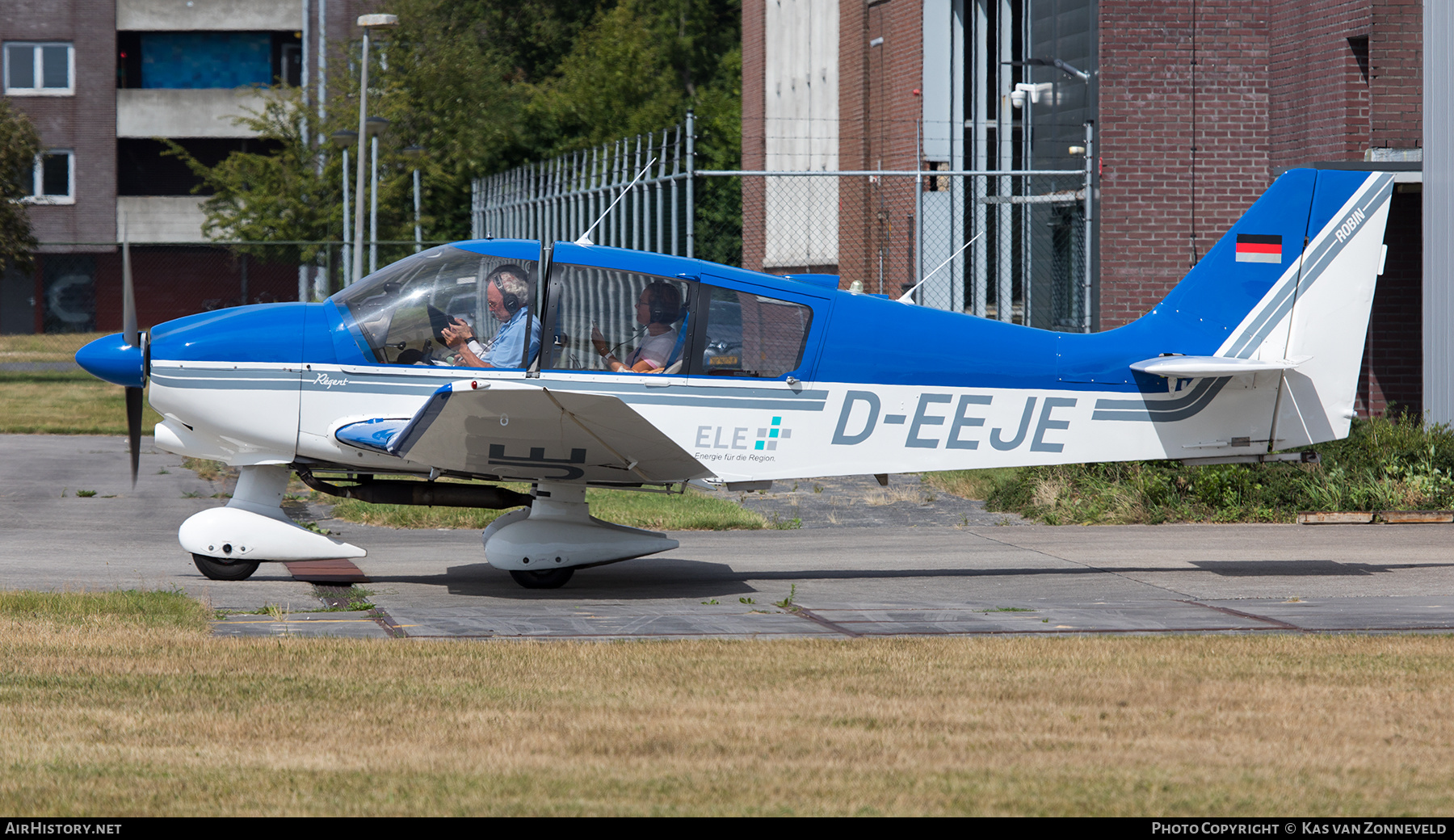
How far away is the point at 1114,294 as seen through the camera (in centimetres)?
1552

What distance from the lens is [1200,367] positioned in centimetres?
906

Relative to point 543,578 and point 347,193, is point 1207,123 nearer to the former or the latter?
point 543,578

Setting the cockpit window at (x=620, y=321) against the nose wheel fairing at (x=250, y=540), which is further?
the nose wheel fairing at (x=250, y=540)

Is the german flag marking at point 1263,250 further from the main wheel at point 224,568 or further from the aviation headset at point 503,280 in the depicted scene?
the main wheel at point 224,568

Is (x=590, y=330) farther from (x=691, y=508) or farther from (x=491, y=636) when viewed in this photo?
(x=691, y=508)

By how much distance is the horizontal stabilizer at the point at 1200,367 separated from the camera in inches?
357

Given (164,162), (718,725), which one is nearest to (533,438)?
(718,725)

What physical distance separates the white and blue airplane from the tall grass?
3.21 m

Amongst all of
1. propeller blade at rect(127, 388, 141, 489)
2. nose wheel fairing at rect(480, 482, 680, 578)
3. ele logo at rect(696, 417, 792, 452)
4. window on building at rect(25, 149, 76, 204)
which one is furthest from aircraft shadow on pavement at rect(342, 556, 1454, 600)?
window on building at rect(25, 149, 76, 204)

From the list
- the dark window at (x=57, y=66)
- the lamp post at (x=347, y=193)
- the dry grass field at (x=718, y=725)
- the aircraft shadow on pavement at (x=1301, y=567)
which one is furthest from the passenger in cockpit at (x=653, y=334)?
the dark window at (x=57, y=66)

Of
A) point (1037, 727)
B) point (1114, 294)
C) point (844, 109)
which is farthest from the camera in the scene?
point (844, 109)

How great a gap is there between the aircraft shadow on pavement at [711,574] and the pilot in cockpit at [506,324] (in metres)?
1.51
